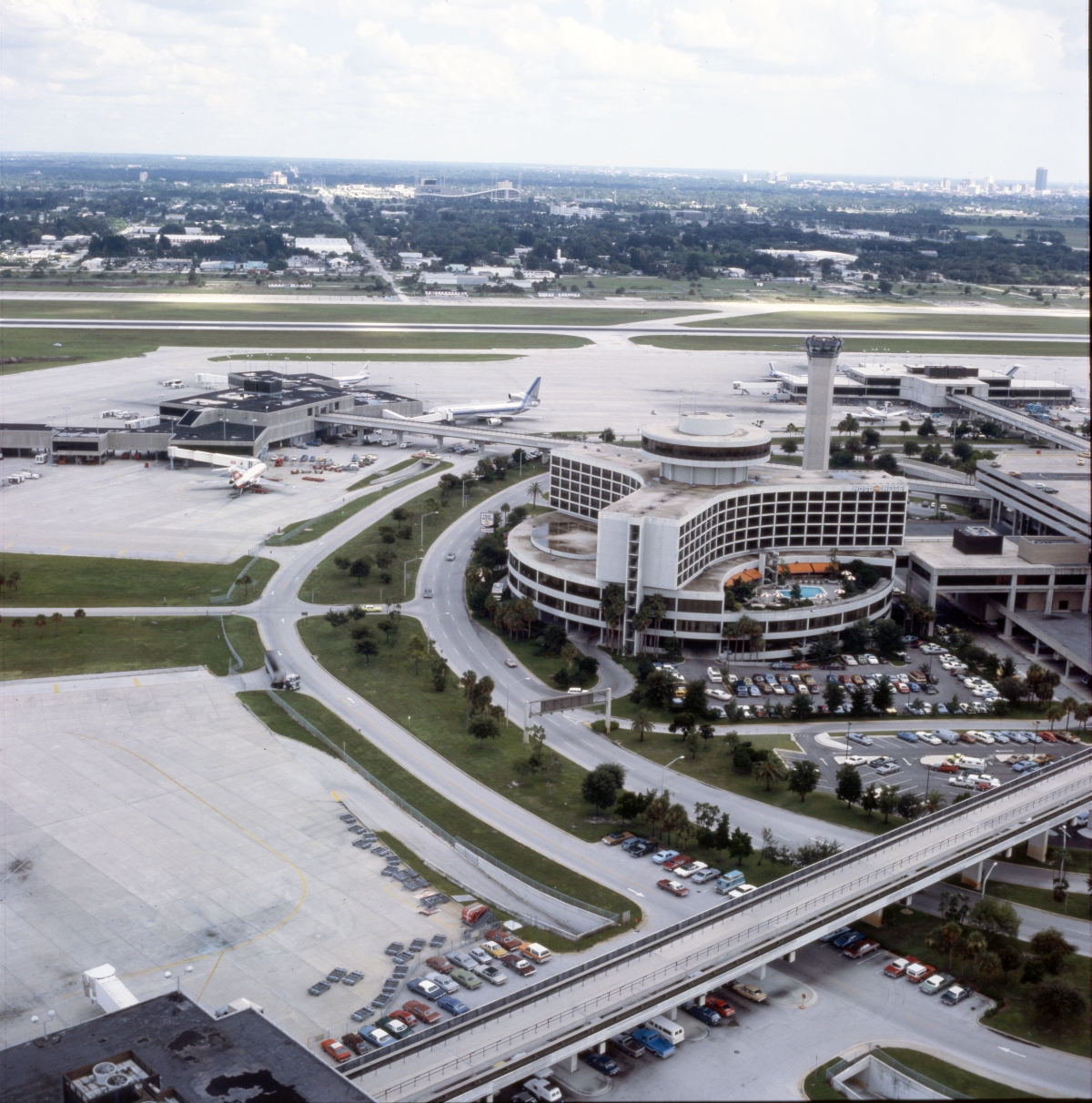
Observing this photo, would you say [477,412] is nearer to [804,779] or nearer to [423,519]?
[423,519]

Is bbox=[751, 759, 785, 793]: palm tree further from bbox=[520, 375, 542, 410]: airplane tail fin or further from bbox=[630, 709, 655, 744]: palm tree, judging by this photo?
bbox=[520, 375, 542, 410]: airplane tail fin

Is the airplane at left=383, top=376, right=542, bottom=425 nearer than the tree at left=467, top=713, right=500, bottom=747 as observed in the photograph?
No

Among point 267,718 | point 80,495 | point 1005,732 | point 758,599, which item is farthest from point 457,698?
point 80,495

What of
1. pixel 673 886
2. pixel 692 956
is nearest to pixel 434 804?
pixel 673 886

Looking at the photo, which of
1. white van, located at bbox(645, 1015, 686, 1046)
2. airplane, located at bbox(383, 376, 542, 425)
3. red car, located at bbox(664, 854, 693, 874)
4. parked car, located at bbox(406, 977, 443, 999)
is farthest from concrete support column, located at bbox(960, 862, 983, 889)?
airplane, located at bbox(383, 376, 542, 425)

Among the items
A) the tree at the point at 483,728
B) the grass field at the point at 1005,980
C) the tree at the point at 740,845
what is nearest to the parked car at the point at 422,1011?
the tree at the point at 740,845

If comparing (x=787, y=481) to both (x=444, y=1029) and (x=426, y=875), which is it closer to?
(x=426, y=875)
